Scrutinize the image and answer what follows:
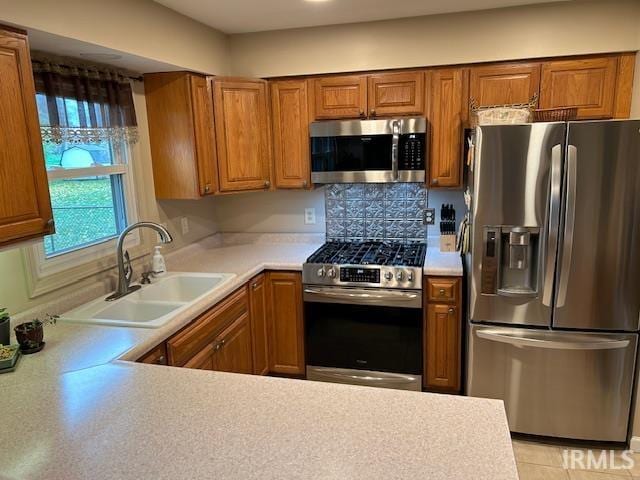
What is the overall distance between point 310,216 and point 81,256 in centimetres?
167

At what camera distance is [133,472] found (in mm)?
1038

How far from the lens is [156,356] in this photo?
1900 mm

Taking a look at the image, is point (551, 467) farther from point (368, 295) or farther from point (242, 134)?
point (242, 134)

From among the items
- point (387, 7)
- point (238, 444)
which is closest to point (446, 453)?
point (238, 444)

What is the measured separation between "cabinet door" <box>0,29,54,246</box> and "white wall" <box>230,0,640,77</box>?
1.72 m

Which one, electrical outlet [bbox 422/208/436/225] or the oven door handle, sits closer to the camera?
the oven door handle

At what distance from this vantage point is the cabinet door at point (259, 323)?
9.29ft

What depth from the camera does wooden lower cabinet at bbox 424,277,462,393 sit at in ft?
8.95

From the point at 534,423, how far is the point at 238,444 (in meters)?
2.03

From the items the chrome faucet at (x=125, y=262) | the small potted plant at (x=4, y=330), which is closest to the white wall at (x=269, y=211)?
the chrome faucet at (x=125, y=262)

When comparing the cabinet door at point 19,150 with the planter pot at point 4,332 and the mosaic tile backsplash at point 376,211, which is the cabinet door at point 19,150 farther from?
the mosaic tile backsplash at point 376,211

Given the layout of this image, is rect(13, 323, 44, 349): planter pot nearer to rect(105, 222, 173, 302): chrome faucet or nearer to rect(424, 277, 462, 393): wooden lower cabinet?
rect(105, 222, 173, 302): chrome faucet

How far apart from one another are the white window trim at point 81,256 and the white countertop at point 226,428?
0.57 metres

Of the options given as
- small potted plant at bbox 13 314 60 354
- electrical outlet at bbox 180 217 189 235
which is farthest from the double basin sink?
electrical outlet at bbox 180 217 189 235
